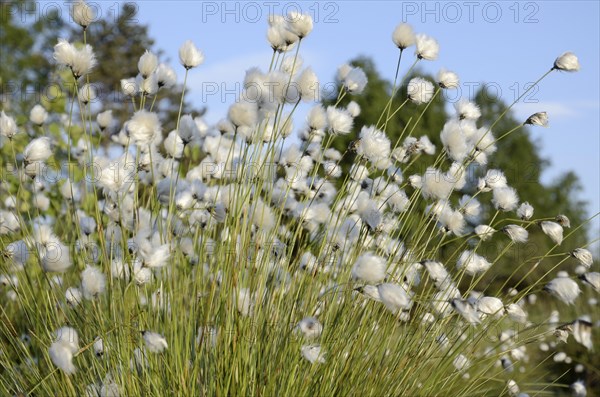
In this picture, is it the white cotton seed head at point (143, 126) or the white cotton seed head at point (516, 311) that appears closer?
the white cotton seed head at point (143, 126)

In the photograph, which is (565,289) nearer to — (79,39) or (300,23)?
(300,23)

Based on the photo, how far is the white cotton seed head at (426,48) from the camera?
3.31 meters

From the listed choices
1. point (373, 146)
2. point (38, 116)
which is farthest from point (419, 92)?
point (38, 116)

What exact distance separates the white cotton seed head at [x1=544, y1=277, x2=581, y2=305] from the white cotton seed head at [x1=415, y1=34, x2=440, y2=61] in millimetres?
1278

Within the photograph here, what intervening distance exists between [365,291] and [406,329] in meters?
0.81

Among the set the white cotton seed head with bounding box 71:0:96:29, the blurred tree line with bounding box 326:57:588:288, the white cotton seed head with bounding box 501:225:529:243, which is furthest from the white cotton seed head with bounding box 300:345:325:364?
the blurred tree line with bounding box 326:57:588:288

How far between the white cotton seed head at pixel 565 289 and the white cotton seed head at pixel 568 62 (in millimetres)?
1038

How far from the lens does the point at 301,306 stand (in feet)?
10.1

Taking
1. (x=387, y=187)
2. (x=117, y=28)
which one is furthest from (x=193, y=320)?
(x=117, y=28)

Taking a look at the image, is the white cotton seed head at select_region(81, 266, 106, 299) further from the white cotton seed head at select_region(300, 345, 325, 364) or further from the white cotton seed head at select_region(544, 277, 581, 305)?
the white cotton seed head at select_region(544, 277, 581, 305)

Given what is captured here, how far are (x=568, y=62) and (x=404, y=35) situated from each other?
0.72m

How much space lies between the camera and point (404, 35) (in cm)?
321

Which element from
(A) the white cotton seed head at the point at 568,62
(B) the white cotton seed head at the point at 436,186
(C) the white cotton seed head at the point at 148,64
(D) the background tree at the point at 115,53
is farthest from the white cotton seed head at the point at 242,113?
(D) the background tree at the point at 115,53

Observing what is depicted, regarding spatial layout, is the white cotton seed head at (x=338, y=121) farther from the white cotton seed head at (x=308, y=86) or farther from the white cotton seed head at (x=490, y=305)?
the white cotton seed head at (x=490, y=305)
